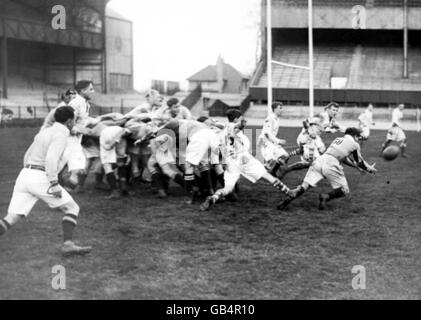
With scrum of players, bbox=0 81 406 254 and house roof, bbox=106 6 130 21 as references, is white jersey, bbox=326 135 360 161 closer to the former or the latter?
scrum of players, bbox=0 81 406 254

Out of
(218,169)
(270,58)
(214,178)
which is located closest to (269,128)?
(214,178)

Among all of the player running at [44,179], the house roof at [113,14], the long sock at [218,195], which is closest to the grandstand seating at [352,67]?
the house roof at [113,14]

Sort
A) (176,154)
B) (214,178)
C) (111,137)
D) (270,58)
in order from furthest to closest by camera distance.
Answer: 1. (270,58)
2. (214,178)
3. (176,154)
4. (111,137)

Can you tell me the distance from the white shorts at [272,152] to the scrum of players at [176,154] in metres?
1.13

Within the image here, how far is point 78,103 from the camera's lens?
10.6 metres

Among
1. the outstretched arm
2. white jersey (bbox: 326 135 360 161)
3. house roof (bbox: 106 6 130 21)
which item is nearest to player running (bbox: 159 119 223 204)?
white jersey (bbox: 326 135 360 161)

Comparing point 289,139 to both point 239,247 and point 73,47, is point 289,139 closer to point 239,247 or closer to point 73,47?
point 239,247

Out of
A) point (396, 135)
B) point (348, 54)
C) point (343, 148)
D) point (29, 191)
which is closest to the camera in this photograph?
point (29, 191)

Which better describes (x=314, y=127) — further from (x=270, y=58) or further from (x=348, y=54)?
(x=348, y=54)

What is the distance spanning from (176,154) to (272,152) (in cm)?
299

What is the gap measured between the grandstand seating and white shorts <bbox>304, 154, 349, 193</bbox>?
118 feet

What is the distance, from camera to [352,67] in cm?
4681

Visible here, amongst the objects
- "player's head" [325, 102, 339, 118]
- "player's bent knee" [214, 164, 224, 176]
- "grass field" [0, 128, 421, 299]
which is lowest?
"grass field" [0, 128, 421, 299]

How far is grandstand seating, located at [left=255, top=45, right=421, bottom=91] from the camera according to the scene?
45.2 metres
